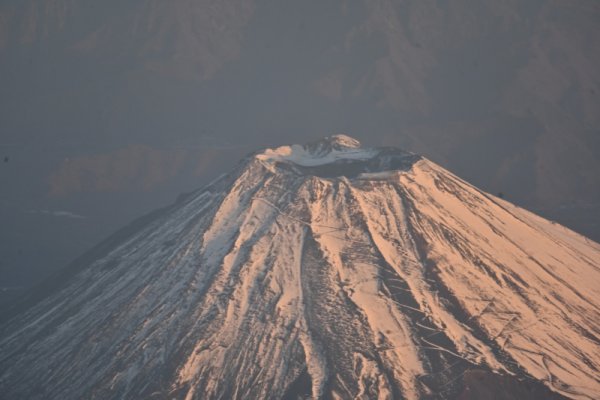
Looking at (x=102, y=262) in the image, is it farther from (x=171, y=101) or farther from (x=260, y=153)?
(x=171, y=101)

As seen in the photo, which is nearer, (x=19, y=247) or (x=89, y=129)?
(x=19, y=247)

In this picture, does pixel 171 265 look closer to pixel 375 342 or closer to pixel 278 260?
pixel 278 260

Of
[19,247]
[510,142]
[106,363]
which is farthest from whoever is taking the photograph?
[510,142]

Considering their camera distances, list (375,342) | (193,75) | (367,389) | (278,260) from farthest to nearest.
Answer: (193,75) → (278,260) → (375,342) → (367,389)

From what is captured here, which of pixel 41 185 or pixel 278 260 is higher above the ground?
pixel 41 185

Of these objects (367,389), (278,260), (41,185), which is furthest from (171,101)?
(367,389)

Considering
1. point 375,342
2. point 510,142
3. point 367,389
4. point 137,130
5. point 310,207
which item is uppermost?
point 137,130

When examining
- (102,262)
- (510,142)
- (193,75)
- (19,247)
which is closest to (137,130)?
(193,75)
